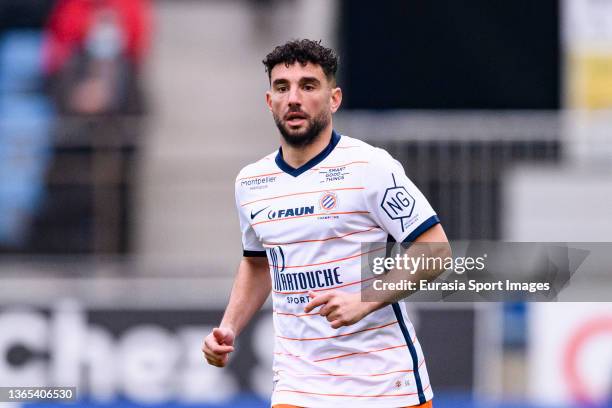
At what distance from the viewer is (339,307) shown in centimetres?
471

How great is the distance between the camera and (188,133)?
40.1 feet

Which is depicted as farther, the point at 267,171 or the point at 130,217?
the point at 130,217

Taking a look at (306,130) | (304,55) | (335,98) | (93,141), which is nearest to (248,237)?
(306,130)

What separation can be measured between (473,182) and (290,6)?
2.65 meters

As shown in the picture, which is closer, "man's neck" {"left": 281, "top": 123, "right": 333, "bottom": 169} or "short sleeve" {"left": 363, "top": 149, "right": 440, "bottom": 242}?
Answer: "short sleeve" {"left": 363, "top": 149, "right": 440, "bottom": 242}

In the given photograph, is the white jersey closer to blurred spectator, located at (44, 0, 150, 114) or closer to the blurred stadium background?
the blurred stadium background

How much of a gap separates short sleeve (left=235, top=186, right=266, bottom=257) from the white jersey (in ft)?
0.80

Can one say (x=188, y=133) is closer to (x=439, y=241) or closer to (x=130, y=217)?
(x=130, y=217)

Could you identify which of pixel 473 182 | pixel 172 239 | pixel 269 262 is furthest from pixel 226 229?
pixel 269 262

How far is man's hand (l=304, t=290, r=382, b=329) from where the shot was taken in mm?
4707

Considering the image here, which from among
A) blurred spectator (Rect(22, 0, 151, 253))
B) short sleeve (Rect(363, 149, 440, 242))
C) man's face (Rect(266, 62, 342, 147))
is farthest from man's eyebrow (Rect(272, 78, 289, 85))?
blurred spectator (Rect(22, 0, 151, 253))

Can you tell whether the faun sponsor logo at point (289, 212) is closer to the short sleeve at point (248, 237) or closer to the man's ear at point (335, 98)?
the short sleeve at point (248, 237)

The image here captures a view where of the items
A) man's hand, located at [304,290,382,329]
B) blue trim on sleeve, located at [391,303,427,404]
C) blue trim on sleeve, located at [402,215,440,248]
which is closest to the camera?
A: man's hand, located at [304,290,382,329]

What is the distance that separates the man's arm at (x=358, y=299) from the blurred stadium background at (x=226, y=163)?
537cm
